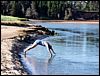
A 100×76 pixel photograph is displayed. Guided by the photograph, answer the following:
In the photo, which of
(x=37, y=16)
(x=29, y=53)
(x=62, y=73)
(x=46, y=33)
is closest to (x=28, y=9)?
(x=37, y=16)

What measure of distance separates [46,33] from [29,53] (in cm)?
1849

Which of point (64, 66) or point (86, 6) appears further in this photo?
point (86, 6)

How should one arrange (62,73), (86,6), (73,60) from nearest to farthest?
(62,73)
(73,60)
(86,6)

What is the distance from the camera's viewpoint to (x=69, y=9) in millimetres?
91000

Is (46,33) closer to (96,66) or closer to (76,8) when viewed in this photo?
(96,66)

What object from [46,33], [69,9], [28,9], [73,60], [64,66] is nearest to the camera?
[64,66]

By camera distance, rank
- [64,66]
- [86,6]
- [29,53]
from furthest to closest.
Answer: [86,6]
[29,53]
[64,66]

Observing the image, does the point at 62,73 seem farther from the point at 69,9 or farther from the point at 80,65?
the point at 69,9

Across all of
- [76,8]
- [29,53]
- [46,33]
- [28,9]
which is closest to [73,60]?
[29,53]

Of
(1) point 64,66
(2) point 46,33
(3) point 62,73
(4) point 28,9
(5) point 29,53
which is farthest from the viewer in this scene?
(4) point 28,9

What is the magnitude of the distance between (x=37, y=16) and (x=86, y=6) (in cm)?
1790

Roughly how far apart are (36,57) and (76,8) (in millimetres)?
87149

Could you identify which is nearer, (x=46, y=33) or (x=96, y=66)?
(x=96, y=66)

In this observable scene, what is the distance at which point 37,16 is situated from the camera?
86.8m
